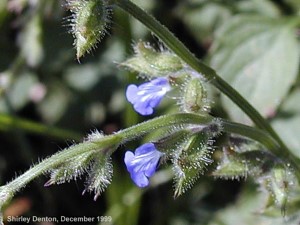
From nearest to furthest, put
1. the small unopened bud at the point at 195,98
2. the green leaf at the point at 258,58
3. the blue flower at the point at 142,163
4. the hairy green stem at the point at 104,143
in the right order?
the hairy green stem at the point at 104,143, the blue flower at the point at 142,163, the small unopened bud at the point at 195,98, the green leaf at the point at 258,58

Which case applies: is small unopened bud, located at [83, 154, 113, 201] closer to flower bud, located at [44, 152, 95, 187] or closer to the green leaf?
flower bud, located at [44, 152, 95, 187]

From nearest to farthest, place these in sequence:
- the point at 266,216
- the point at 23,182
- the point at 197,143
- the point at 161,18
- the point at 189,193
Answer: the point at 23,182 → the point at 197,143 → the point at 266,216 → the point at 189,193 → the point at 161,18

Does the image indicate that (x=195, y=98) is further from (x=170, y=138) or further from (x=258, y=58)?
(x=258, y=58)

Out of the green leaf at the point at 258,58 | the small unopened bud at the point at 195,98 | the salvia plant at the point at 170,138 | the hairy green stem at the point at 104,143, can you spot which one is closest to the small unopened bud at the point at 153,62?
the salvia plant at the point at 170,138

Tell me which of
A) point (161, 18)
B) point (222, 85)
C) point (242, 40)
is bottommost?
point (222, 85)

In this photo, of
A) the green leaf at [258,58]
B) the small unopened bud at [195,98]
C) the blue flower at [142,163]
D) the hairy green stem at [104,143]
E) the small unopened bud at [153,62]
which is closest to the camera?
the hairy green stem at [104,143]

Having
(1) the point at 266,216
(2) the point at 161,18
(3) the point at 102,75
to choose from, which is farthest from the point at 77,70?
(1) the point at 266,216

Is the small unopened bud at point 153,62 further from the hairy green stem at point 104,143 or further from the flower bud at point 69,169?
the flower bud at point 69,169

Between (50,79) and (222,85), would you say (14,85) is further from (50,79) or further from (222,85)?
(222,85)
